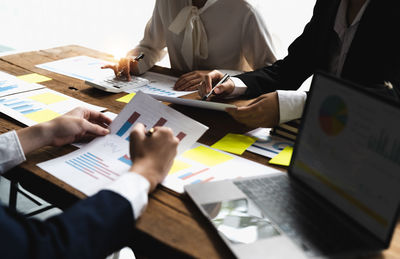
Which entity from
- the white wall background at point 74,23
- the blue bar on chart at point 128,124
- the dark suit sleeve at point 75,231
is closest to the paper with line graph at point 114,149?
the blue bar on chart at point 128,124

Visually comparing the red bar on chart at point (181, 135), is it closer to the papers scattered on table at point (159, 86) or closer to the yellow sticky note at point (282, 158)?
the yellow sticky note at point (282, 158)

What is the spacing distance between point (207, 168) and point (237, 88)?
0.59 meters

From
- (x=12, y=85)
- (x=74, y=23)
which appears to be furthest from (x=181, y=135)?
(x=74, y=23)

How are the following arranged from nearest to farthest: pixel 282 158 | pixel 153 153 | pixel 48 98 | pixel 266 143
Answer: pixel 153 153
pixel 282 158
pixel 266 143
pixel 48 98

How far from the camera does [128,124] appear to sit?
3.32 feet

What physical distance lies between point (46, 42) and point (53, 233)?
465 centimetres

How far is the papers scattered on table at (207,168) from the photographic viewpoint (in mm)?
804

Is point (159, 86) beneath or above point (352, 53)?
beneath

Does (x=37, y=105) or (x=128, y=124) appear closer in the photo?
(x=128, y=124)

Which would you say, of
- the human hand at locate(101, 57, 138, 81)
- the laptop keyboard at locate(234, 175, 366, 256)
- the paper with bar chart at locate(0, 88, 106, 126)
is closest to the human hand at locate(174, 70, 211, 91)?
the human hand at locate(101, 57, 138, 81)

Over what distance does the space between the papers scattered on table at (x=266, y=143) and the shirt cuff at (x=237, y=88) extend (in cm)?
30

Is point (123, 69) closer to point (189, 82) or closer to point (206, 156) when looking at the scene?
point (189, 82)

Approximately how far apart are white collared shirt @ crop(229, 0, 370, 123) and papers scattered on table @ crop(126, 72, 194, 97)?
0.82ft

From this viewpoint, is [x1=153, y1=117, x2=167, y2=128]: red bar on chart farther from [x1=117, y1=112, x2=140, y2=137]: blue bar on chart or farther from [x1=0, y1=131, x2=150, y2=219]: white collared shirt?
[x1=0, y1=131, x2=150, y2=219]: white collared shirt
